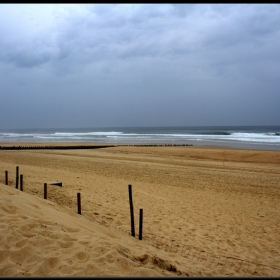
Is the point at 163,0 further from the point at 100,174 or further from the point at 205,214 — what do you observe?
the point at 100,174

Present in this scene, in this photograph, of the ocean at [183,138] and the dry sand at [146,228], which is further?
the ocean at [183,138]

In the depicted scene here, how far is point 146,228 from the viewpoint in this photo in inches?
309

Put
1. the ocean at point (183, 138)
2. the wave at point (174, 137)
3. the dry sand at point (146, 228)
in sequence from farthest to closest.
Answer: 1. the wave at point (174, 137)
2. the ocean at point (183, 138)
3. the dry sand at point (146, 228)

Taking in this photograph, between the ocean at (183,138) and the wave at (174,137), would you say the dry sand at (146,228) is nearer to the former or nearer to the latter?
the ocean at (183,138)

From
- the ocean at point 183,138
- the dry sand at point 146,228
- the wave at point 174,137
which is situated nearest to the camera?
the dry sand at point 146,228

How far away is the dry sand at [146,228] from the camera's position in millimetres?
4430

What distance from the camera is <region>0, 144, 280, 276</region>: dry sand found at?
174 inches

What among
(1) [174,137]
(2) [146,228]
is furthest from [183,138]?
(2) [146,228]

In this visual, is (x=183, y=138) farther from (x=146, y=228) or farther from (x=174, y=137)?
(x=146, y=228)

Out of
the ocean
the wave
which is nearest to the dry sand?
the ocean

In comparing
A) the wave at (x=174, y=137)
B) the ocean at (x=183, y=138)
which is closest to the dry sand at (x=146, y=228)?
the ocean at (x=183, y=138)

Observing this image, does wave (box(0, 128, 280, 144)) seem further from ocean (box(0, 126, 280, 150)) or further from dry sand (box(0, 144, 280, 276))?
dry sand (box(0, 144, 280, 276))

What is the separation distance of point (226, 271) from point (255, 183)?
1049cm

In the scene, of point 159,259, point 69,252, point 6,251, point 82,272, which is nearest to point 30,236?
point 6,251
